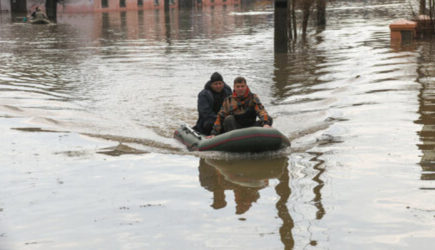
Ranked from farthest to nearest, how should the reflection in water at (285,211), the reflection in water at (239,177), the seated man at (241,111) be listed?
the seated man at (241,111) → the reflection in water at (239,177) → the reflection in water at (285,211)

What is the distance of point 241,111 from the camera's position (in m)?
10.5

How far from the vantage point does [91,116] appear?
13.6 m

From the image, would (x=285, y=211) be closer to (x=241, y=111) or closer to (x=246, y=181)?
(x=246, y=181)

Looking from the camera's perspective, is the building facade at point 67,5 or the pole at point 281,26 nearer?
the pole at point 281,26

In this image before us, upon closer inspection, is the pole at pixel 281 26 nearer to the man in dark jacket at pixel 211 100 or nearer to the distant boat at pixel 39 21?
the man in dark jacket at pixel 211 100

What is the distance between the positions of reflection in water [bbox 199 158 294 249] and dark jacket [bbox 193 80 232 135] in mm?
1545

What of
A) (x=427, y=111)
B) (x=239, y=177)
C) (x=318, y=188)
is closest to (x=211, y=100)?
(x=239, y=177)

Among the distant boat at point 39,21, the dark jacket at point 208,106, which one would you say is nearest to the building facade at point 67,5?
the distant boat at point 39,21

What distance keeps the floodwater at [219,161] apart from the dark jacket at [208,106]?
0.56 metres

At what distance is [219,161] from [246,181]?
50.4 inches

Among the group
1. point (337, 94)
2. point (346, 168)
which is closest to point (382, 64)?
point (337, 94)

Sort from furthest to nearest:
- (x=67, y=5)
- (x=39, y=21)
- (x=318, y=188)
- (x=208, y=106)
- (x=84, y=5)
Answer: (x=84, y=5), (x=67, y=5), (x=39, y=21), (x=208, y=106), (x=318, y=188)

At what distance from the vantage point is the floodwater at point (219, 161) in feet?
21.0

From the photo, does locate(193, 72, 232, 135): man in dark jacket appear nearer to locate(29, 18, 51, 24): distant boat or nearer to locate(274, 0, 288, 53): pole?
locate(274, 0, 288, 53): pole
